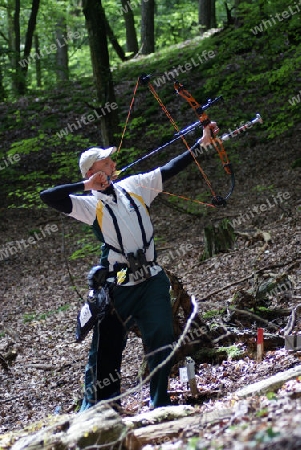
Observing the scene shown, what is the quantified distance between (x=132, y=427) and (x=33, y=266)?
879 cm

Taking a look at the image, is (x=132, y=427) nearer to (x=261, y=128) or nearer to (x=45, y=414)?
(x=45, y=414)

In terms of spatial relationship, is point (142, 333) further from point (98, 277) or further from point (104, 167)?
point (104, 167)

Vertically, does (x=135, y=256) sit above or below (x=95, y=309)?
above

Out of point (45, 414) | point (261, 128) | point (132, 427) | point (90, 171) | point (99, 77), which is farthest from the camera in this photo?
point (261, 128)

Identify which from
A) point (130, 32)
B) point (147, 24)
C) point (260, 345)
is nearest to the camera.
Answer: point (260, 345)

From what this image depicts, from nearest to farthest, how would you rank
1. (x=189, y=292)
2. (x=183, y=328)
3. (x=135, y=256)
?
(x=135, y=256) → (x=183, y=328) → (x=189, y=292)

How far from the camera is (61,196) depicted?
4.45 meters

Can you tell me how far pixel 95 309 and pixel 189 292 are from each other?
364cm

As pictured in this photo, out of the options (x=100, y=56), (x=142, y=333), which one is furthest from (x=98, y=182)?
(x=100, y=56)

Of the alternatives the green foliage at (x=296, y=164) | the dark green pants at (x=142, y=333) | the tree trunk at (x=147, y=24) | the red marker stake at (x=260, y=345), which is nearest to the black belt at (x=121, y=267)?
the dark green pants at (x=142, y=333)

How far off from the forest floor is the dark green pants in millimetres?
272

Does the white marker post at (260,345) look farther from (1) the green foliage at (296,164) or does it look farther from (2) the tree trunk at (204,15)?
(2) the tree trunk at (204,15)

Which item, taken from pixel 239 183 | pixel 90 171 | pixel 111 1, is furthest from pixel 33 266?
pixel 111 1

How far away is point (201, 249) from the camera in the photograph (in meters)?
→ 10.0
